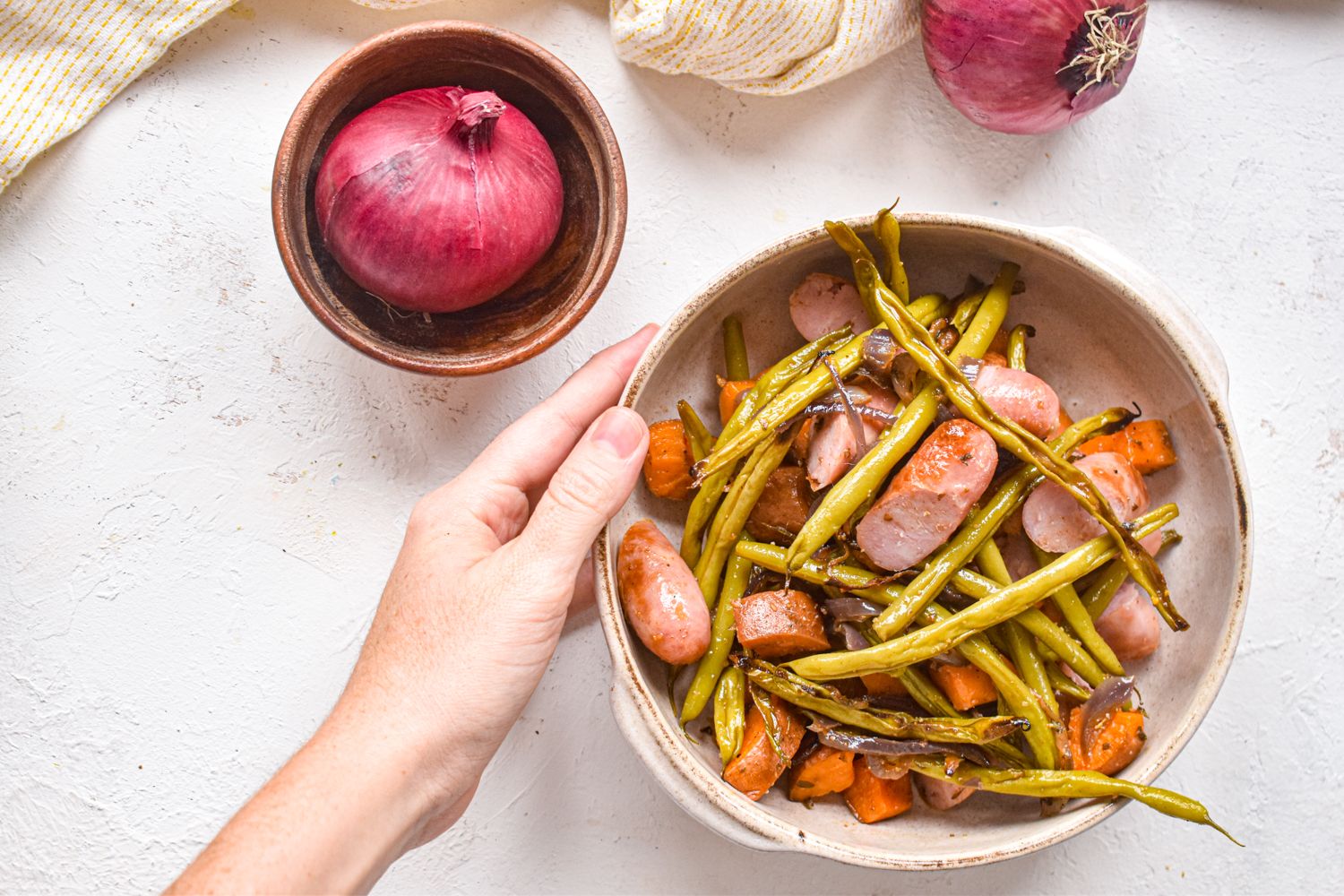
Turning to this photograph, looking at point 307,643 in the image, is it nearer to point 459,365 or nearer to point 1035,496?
point 459,365

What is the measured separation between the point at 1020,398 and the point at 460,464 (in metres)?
0.99

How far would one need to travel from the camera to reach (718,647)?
1663mm

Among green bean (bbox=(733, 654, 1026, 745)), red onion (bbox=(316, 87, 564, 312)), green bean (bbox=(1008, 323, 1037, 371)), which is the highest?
red onion (bbox=(316, 87, 564, 312))

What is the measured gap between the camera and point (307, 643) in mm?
1917

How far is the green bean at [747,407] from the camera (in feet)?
5.43

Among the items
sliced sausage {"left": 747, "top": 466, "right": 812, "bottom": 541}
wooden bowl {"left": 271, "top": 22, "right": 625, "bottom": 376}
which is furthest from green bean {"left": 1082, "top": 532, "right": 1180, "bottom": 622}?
wooden bowl {"left": 271, "top": 22, "right": 625, "bottom": 376}

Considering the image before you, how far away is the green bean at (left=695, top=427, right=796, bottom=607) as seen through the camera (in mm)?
1625

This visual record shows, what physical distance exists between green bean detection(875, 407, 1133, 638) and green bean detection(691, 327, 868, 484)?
11.8 inches

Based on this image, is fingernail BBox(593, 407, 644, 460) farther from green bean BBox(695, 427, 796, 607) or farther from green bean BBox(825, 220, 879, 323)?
green bean BBox(825, 220, 879, 323)

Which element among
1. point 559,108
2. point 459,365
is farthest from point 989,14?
point 459,365

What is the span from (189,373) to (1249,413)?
197 cm

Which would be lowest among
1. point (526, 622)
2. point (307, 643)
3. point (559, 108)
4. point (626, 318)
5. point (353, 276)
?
point (307, 643)

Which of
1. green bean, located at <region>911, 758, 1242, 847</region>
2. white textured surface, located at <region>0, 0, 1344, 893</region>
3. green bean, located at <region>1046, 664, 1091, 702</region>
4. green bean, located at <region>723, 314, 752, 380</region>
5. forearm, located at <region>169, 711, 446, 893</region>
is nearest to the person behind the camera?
forearm, located at <region>169, 711, 446, 893</region>

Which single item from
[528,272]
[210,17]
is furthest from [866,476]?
[210,17]
